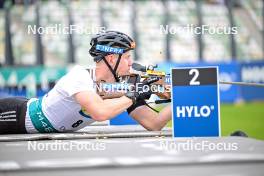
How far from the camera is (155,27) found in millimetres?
19375

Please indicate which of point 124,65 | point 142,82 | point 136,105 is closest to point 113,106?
point 142,82

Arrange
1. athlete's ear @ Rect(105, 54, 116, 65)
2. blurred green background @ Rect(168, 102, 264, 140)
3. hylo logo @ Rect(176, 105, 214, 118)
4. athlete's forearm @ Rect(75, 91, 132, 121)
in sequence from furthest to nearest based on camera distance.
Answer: blurred green background @ Rect(168, 102, 264, 140), athlete's ear @ Rect(105, 54, 116, 65), athlete's forearm @ Rect(75, 91, 132, 121), hylo logo @ Rect(176, 105, 214, 118)

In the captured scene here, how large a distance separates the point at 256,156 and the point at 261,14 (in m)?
17.5

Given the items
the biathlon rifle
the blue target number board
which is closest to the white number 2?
the blue target number board

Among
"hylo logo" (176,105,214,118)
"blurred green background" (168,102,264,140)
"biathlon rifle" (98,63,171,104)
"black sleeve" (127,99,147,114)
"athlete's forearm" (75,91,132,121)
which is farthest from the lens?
"blurred green background" (168,102,264,140)

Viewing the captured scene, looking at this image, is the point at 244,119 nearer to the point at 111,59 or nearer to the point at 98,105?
the point at 111,59

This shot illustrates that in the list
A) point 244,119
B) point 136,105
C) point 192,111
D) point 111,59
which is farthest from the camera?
point 244,119

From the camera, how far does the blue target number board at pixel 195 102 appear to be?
5.10 meters

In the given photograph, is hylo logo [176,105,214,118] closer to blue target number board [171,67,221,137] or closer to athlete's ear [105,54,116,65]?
blue target number board [171,67,221,137]

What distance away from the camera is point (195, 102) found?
16.8ft

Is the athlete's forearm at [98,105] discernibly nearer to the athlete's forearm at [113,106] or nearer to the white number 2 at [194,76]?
the athlete's forearm at [113,106]

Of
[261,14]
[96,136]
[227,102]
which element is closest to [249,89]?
[227,102]

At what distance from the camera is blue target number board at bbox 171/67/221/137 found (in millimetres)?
5098

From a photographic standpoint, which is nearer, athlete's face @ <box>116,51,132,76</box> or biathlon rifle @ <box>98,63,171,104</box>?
biathlon rifle @ <box>98,63,171,104</box>
